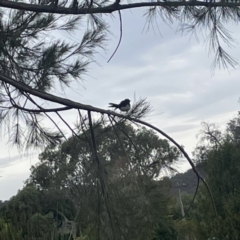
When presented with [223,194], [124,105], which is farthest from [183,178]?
[124,105]

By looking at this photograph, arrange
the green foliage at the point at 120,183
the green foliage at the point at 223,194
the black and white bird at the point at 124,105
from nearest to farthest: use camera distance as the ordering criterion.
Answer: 1. the green foliage at the point at 120,183
2. the black and white bird at the point at 124,105
3. the green foliage at the point at 223,194

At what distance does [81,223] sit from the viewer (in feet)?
9.28

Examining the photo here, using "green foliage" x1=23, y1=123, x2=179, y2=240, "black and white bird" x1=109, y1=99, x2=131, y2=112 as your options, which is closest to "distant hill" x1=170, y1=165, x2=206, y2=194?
"green foliage" x1=23, y1=123, x2=179, y2=240

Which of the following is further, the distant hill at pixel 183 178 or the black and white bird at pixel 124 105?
the distant hill at pixel 183 178

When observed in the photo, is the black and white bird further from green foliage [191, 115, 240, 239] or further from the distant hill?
green foliage [191, 115, 240, 239]

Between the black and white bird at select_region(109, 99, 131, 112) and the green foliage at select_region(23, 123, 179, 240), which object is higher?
the black and white bird at select_region(109, 99, 131, 112)

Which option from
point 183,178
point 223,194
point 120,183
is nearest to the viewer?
point 120,183

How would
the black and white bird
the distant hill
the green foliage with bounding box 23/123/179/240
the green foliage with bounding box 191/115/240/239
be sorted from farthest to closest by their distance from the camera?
the green foliage with bounding box 191/115/240/239, the distant hill, the black and white bird, the green foliage with bounding box 23/123/179/240

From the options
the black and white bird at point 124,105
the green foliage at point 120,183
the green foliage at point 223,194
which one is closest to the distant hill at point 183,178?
the green foliage at point 120,183

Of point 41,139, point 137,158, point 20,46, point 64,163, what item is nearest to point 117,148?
point 137,158

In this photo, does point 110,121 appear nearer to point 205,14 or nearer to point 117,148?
point 117,148

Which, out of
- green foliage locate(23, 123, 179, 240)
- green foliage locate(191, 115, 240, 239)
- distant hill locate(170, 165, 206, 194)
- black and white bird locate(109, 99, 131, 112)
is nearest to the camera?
green foliage locate(23, 123, 179, 240)

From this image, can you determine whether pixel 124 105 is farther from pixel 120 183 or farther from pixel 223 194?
pixel 223 194

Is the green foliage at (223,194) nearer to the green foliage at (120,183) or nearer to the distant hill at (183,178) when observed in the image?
the distant hill at (183,178)
